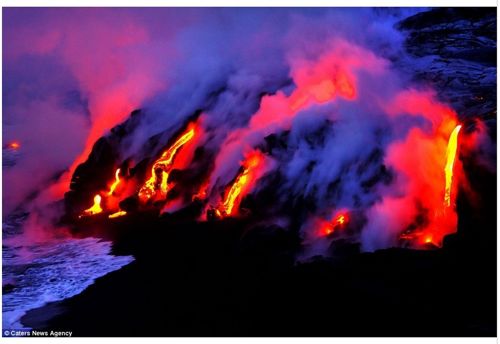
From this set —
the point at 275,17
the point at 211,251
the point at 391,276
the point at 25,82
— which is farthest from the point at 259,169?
the point at 25,82

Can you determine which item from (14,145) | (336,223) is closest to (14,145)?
(14,145)

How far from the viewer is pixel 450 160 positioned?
7.30 metres

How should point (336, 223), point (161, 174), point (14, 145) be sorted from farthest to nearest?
point (14, 145)
point (161, 174)
point (336, 223)

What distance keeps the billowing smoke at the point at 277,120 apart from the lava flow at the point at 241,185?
0.11 ft

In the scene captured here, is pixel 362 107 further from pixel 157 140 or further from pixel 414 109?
pixel 157 140

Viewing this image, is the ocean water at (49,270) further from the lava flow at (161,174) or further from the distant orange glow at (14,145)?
the distant orange glow at (14,145)

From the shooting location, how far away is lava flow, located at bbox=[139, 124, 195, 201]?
1085cm

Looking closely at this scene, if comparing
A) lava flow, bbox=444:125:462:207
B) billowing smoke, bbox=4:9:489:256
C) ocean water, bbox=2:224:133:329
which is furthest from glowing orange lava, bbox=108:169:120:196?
lava flow, bbox=444:125:462:207

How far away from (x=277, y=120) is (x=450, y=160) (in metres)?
4.45

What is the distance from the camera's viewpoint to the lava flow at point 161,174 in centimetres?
1085

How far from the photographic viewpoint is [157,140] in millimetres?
11641

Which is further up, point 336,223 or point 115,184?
point 115,184

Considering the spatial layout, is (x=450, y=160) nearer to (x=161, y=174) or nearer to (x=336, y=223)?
(x=336, y=223)

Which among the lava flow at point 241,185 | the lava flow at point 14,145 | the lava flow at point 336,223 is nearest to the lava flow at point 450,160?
the lava flow at point 336,223
